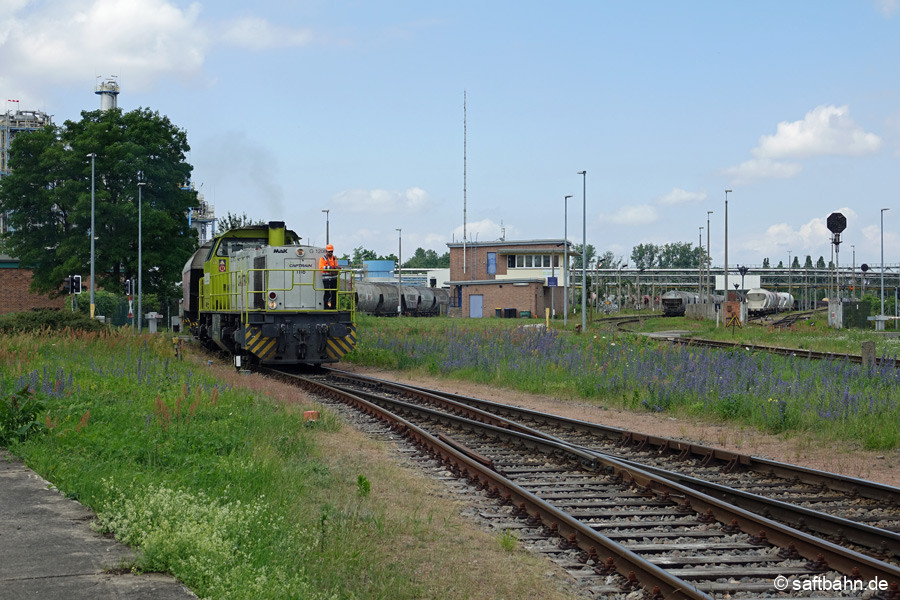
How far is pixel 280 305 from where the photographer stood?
21.8 meters

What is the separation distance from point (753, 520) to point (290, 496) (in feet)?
13.4

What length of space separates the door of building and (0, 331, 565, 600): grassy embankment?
51052 millimetres

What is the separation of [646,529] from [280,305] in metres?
15.7

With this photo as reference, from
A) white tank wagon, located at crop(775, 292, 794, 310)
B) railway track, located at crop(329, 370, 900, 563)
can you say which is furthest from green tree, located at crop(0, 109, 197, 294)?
white tank wagon, located at crop(775, 292, 794, 310)

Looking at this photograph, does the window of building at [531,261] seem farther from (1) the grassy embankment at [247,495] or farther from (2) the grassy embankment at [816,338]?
(1) the grassy embankment at [247,495]

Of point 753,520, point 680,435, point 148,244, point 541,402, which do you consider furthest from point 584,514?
point 148,244

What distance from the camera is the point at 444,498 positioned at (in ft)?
28.7

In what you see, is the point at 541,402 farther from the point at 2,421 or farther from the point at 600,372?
the point at 2,421

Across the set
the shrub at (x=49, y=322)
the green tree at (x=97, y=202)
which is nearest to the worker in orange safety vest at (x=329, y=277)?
the shrub at (x=49, y=322)

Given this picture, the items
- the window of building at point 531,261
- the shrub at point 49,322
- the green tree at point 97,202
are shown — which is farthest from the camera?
the window of building at point 531,261

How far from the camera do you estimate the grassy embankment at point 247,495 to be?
5621mm

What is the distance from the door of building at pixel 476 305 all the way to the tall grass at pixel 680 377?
3673 centimetres

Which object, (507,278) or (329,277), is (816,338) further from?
(507,278)

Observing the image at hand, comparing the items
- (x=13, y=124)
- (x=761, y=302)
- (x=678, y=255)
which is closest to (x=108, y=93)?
(x=13, y=124)
